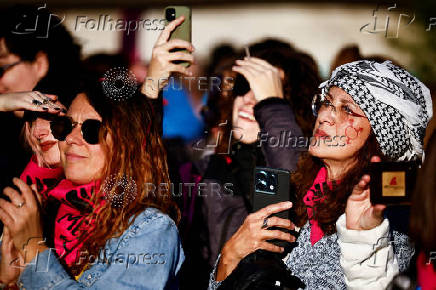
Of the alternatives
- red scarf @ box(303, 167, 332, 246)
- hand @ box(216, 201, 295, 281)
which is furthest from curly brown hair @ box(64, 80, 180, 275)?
red scarf @ box(303, 167, 332, 246)

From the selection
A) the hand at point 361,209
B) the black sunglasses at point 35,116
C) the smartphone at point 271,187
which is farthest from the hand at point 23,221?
the hand at point 361,209

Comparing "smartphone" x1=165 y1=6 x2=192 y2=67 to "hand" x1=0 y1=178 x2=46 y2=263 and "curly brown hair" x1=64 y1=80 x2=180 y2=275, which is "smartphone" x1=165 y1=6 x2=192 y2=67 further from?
"hand" x1=0 y1=178 x2=46 y2=263

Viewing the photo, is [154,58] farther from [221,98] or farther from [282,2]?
[282,2]

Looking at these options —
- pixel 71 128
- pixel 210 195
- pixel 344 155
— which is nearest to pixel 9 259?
Result: pixel 71 128

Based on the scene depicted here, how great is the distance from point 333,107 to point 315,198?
1.20ft

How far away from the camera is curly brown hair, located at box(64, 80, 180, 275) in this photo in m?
2.26

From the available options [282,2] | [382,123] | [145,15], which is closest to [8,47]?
[382,123]

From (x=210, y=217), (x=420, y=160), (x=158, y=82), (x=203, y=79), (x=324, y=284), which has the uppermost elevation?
(x=203, y=79)

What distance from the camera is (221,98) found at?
132 inches

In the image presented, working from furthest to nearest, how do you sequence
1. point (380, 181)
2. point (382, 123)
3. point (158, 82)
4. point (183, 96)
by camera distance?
point (183, 96), point (158, 82), point (382, 123), point (380, 181)

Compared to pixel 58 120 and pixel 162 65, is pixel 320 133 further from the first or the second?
pixel 58 120

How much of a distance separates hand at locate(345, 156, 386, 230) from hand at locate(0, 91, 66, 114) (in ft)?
3.94

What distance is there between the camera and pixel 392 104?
2.21 metres

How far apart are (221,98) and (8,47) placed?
116 centimetres
